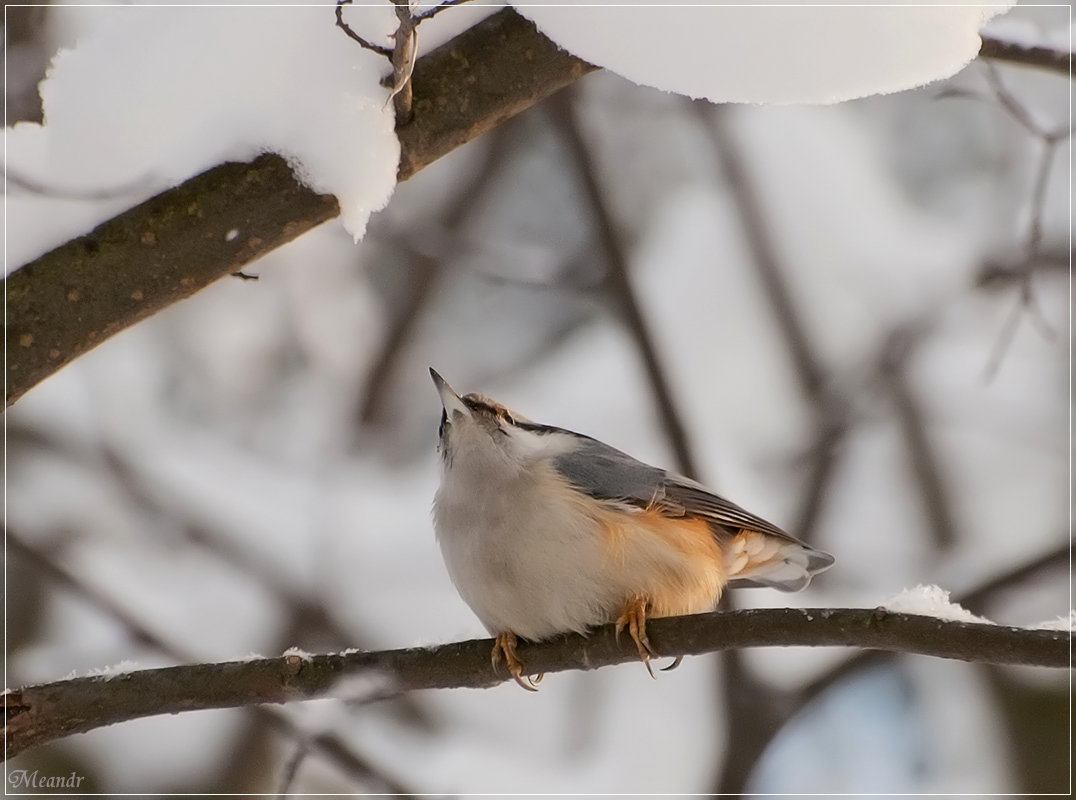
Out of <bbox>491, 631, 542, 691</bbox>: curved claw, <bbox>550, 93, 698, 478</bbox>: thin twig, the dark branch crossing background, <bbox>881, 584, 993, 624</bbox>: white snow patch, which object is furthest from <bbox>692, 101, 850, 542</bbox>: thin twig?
→ <bbox>881, 584, 993, 624</bbox>: white snow patch

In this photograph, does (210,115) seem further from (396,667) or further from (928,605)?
(928,605)

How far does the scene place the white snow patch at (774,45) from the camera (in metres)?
2.04

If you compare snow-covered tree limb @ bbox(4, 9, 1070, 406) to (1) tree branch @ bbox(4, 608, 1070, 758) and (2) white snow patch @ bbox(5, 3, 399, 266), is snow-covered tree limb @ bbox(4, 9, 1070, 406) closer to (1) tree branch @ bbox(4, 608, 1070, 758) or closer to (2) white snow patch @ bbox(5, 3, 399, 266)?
(2) white snow patch @ bbox(5, 3, 399, 266)

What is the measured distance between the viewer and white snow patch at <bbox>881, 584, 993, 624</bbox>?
1.79 metres

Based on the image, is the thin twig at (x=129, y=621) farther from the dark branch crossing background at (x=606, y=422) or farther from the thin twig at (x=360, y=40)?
the thin twig at (x=360, y=40)

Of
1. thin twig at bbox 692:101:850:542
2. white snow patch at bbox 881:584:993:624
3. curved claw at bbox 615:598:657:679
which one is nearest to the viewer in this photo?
white snow patch at bbox 881:584:993:624

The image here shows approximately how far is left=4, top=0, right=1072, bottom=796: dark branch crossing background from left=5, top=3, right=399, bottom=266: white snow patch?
102 centimetres

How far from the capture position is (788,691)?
12.4ft

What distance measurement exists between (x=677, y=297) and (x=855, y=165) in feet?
4.46

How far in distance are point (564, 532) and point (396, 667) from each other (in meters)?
0.61

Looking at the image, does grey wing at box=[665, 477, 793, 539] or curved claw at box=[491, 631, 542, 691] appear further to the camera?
grey wing at box=[665, 477, 793, 539]

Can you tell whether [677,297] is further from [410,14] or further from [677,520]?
[410,14]

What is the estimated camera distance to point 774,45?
2.09 metres

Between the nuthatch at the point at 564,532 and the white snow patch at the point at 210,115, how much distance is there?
2.99 ft
